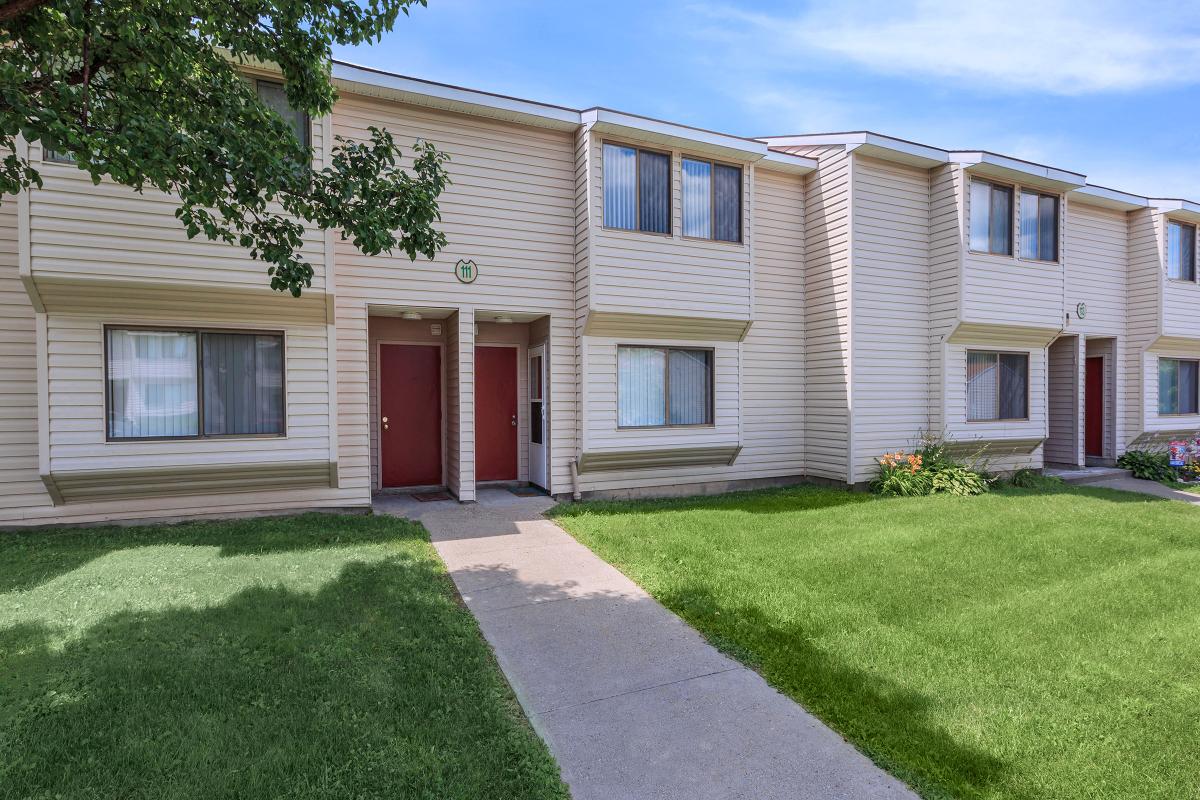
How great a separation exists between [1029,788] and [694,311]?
7178 millimetres

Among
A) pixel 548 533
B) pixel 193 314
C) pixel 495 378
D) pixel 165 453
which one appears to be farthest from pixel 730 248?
pixel 165 453

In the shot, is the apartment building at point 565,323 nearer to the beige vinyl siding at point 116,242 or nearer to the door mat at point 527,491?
the beige vinyl siding at point 116,242

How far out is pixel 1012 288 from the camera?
1071 centimetres

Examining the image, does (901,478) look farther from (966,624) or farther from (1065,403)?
(1065,403)

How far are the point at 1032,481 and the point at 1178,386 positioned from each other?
6.82 m

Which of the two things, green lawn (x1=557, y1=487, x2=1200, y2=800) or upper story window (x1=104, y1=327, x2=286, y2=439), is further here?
upper story window (x1=104, y1=327, x2=286, y2=439)

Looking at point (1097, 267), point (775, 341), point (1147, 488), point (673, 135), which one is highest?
point (673, 135)

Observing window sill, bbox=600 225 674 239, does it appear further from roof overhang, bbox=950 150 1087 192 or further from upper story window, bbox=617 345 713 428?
roof overhang, bbox=950 150 1087 192

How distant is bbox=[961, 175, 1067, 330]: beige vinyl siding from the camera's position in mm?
10305

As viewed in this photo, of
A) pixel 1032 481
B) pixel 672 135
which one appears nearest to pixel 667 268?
pixel 672 135

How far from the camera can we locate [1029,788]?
2.69 m

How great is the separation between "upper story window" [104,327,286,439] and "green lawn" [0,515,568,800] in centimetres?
166

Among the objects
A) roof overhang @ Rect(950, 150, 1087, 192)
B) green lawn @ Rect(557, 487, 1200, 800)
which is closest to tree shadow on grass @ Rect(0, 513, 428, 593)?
green lawn @ Rect(557, 487, 1200, 800)

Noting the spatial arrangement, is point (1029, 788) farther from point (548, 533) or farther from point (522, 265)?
point (522, 265)
